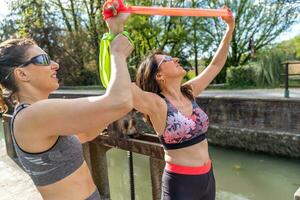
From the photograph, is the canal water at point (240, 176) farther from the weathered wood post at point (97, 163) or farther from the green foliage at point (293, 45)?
the green foliage at point (293, 45)

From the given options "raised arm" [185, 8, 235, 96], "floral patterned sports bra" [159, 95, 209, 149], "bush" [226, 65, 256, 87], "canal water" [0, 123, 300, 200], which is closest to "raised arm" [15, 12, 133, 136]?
"floral patterned sports bra" [159, 95, 209, 149]

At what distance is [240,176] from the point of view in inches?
264

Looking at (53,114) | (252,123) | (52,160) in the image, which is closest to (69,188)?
(52,160)

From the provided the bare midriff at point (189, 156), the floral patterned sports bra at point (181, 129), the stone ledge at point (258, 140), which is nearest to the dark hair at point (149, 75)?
the floral patterned sports bra at point (181, 129)

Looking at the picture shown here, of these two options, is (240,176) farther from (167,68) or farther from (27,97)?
(27,97)

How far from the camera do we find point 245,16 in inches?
687

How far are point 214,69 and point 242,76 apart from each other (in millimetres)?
12334

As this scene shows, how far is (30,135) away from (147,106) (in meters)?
0.74

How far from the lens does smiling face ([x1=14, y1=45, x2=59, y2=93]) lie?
1.15m

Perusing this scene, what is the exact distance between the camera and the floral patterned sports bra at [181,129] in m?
1.68

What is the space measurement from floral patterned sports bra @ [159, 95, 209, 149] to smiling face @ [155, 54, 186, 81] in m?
0.17

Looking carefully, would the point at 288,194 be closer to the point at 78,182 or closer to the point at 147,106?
the point at 147,106

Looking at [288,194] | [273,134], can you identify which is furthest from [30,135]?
[273,134]

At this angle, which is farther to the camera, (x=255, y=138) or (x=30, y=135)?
(x=255, y=138)
